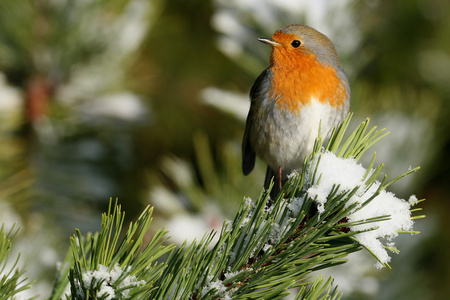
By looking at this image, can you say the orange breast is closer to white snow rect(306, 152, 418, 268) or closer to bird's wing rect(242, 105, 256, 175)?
bird's wing rect(242, 105, 256, 175)

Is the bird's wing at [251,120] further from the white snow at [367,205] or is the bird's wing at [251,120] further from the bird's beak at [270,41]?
the white snow at [367,205]

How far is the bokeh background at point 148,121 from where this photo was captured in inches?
103

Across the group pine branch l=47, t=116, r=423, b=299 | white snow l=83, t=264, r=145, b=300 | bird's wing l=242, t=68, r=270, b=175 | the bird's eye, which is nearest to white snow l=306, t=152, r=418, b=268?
pine branch l=47, t=116, r=423, b=299

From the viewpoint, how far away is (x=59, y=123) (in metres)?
2.78

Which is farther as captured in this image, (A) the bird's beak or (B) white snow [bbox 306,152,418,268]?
(A) the bird's beak

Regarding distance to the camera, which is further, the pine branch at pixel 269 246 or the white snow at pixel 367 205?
the white snow at pixel 367 205

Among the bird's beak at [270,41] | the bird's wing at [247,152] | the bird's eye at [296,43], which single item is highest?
the bird's eye at [296,43]

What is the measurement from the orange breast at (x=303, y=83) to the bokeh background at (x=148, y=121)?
21 cm

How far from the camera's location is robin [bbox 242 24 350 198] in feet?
8.07

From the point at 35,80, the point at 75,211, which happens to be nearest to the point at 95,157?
the point at 75,211

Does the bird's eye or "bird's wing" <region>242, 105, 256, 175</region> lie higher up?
the bird's eye

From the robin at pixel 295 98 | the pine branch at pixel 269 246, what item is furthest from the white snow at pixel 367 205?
the robin at pixel 295 98

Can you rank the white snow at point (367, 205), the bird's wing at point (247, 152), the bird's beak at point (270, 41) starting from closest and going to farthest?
the white snow at point (367, 205), the bird's beak at point (270, 41), the bird's wing at point (247, 152)

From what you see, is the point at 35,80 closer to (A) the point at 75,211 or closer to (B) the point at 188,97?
(A) the point at 75,211
